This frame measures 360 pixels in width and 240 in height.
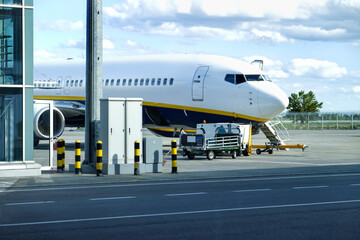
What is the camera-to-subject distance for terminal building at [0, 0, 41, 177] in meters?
19.7

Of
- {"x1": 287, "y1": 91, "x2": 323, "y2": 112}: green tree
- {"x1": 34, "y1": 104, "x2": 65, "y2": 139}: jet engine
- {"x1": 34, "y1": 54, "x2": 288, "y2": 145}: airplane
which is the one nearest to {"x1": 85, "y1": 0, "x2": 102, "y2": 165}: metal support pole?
{"x1": 34, "y1": 104, "x2": 65, "y2": 139}: jet engine

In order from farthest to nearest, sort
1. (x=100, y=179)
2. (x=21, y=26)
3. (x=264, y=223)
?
(x=21, y=26) → (x=100, y=179) → (x=264, y=223)

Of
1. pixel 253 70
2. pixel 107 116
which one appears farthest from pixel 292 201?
pixel 253 70

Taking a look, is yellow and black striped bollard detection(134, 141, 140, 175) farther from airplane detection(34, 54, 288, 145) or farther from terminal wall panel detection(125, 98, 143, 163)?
airplane detection(34, 54, 288, 145)

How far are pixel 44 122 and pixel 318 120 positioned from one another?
54.7 m

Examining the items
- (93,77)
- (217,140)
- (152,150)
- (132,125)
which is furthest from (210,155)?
(93,77)

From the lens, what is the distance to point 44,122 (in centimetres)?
3041

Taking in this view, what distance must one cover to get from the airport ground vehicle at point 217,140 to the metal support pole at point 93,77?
701 cm

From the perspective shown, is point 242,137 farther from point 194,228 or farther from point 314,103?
point 314,103

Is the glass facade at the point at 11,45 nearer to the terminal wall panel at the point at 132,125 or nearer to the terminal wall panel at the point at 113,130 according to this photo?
the terminal wall panel at the point at 113,130

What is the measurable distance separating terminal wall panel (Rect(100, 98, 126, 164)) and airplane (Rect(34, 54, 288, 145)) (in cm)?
920

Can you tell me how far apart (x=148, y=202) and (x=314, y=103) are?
99.7 m

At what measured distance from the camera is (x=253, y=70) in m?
30.1

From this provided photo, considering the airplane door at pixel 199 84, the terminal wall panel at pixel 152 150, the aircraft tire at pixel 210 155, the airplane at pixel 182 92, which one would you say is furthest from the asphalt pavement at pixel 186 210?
the airplane door at pixel 199 84
